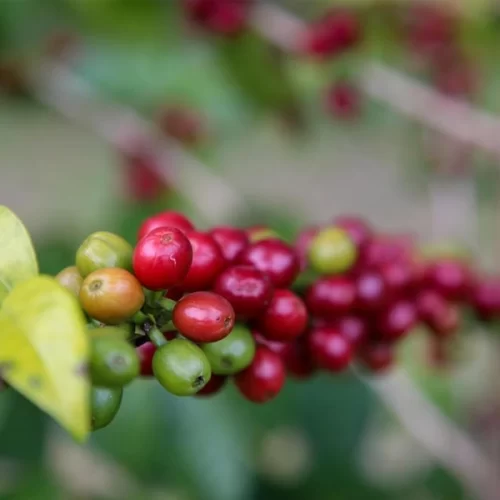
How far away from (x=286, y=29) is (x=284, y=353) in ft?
4.44

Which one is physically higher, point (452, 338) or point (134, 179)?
point (452, 338)

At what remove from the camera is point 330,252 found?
0.76 metres

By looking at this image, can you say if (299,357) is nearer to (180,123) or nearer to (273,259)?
(273,259)

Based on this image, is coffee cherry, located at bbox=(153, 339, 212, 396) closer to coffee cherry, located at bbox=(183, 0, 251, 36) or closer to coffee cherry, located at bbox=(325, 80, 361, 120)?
coffee cherry, located at bbox=(183, 0, 251, 36)

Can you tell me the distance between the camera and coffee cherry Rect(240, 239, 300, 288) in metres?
0.65

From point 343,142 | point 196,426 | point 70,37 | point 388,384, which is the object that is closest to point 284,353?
point 196,426

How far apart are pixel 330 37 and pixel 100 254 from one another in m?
1.41

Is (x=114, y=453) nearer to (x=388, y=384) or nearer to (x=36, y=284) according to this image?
(x=388, y=384)

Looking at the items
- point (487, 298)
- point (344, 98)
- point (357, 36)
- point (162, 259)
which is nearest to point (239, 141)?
point (344, 98)

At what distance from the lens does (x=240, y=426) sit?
1614mm

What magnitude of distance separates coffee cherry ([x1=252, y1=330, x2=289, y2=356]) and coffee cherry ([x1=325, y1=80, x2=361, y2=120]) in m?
1.39

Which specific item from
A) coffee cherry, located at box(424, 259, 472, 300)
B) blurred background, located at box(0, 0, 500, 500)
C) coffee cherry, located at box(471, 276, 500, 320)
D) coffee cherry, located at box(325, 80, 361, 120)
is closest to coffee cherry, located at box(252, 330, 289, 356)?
coffee cherry, located at box(424, 259, 472, 300)

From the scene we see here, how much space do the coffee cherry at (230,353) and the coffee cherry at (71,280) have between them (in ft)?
0.36

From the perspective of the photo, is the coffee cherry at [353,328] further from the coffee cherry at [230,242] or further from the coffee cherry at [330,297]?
the coffee cherry at [230,242]
